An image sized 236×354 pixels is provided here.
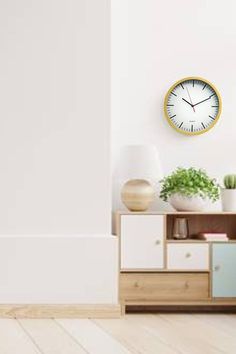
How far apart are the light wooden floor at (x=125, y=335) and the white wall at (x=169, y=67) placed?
1.18m

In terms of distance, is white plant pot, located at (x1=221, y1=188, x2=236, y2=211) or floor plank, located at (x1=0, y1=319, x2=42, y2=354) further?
white plant pot, located at (x1=221, y1=188, x2=236, y2=211)

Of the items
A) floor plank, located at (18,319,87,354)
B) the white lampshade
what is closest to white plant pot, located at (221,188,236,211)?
the white lampshade

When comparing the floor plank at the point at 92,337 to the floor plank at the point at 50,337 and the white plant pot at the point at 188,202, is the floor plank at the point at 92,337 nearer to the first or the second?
the floor plank at the point at 50,337

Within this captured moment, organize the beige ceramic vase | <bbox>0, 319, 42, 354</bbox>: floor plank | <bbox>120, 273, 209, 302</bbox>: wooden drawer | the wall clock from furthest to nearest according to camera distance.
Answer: the wall clock → the beige ceramic vase → <bbox>120, 273, 209, 302</bbox>: wooden drawer → <bbox>0, 319, 42, 354</bbox>: floor plank

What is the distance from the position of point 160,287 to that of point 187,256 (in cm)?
26

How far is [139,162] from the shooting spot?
17.7ft

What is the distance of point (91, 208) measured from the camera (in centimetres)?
514

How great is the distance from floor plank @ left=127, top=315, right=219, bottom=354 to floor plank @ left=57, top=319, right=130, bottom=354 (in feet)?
0.87

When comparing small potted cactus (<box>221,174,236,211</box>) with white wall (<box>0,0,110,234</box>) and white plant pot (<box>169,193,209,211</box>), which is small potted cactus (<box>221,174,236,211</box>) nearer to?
white plant pot (<box>169,193,209,211</box>)

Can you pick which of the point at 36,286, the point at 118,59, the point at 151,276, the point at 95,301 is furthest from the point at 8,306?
the point at 118,59

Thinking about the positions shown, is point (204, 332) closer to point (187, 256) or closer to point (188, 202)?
point (187, 256)


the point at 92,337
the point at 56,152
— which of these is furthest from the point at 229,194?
the point at 92,337

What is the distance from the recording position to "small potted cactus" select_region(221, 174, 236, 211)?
17.6 ft

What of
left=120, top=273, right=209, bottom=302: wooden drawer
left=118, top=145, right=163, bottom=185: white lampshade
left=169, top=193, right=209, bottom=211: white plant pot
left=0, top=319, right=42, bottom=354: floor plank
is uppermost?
left=118, top=145, right=163, bottom=185: white lampshade
